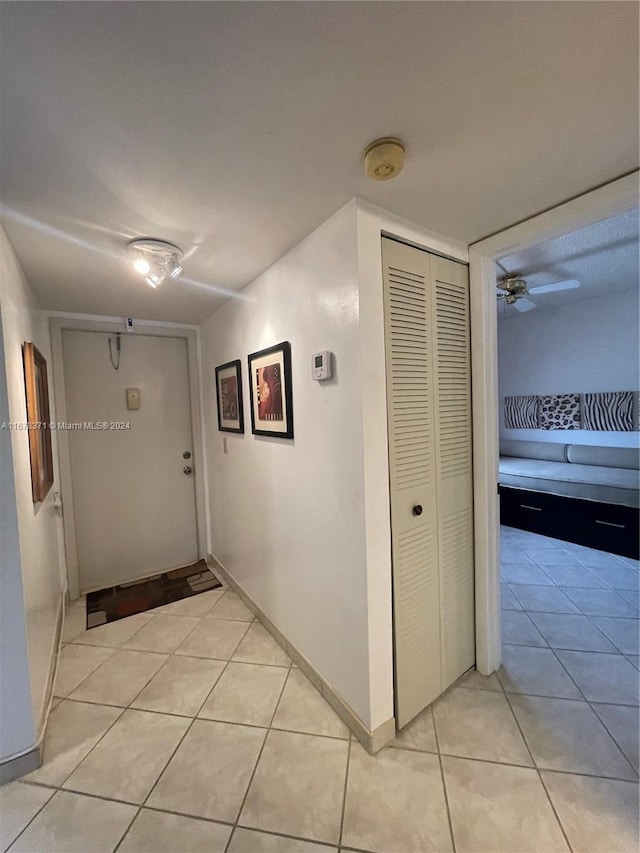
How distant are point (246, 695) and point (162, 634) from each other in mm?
823

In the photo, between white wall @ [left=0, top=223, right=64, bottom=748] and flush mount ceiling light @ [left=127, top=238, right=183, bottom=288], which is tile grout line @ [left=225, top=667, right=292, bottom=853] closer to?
white wall @ [left=0, top=223, right=64, bottom=748]

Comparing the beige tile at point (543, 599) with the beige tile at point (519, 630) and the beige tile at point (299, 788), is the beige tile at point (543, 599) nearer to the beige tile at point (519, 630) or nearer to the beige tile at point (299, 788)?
the beige tile at point (519, 630)

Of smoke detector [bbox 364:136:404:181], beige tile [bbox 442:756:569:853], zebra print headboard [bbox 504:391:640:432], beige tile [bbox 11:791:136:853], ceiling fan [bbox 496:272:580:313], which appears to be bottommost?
beige tile [bbox 442:756:569:853]

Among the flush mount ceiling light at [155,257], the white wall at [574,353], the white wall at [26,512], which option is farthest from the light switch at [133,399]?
the white wall at [574,353]

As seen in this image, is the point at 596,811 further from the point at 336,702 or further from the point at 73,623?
the point at 73,623

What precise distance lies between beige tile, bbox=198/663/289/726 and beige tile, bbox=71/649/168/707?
0.42 metres

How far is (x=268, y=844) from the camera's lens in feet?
3.56

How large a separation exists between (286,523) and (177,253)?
4.84 feet

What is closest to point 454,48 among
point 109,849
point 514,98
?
point 514,98

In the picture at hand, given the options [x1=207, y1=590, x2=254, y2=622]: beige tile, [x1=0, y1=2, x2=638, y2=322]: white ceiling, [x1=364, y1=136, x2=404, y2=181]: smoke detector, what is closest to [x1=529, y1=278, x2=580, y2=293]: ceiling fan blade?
[x1=0, y1=2, x2=638, y2=322]: white ceiling

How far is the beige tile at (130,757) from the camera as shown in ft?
4.17

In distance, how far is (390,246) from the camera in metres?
1.39

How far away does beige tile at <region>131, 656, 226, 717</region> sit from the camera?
1.63m

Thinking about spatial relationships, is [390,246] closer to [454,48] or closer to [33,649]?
[454,48]
